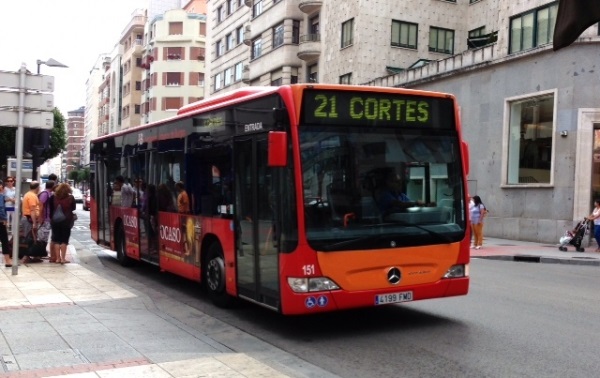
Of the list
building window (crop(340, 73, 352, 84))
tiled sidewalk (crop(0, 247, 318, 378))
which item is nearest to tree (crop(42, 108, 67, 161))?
building window (crop(340, 73, 352, 84))

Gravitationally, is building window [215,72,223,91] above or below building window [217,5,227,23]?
below

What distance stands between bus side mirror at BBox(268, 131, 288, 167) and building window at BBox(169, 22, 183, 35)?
7222cm

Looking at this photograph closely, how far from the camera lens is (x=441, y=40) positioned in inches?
1422

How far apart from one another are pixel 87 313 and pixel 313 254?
129 inches

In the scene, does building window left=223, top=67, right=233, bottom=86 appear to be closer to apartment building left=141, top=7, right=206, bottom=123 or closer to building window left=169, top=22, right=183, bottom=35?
apartment building left=141, top=7, right=206, bottom=123

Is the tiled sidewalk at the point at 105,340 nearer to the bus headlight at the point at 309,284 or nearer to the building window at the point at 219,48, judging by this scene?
the bus headlight at the point at 309,284

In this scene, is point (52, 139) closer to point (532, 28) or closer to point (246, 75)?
point (246, 75)

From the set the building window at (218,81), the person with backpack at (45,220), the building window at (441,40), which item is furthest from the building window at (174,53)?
the person with backpack at (45,220)

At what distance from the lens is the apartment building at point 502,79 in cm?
2241

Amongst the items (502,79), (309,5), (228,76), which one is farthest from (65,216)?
(228,76)

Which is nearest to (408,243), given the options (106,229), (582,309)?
(582,309)

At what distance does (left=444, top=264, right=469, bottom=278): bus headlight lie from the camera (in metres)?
7.70

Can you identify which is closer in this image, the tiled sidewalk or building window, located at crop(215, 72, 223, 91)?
the tiled sidewalk

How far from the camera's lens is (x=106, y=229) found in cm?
1488
